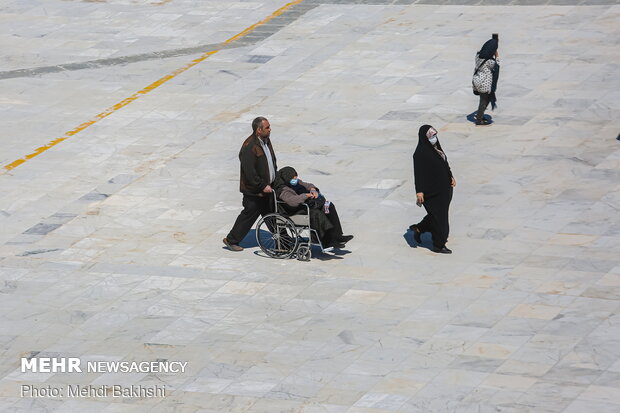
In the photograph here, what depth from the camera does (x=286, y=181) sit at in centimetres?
1534

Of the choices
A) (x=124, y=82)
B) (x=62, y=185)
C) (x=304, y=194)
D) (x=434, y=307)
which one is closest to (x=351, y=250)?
(x=304, y=194)

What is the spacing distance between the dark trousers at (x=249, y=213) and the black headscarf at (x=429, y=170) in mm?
1877

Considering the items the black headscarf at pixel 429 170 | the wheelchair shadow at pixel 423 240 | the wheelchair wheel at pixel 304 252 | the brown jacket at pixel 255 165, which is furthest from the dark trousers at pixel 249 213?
the black headscarf at pixel 429 170

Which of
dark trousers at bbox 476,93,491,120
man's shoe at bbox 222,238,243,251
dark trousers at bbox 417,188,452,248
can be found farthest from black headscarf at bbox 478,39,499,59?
man's shoe at bbox 222,238,243,251

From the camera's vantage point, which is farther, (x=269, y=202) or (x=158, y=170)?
(x=158, y=170)

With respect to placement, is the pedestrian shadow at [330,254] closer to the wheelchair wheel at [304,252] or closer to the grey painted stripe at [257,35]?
the wheelchair wheel at [304,252]

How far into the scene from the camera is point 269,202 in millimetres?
15594

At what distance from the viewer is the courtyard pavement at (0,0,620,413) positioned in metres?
12.6

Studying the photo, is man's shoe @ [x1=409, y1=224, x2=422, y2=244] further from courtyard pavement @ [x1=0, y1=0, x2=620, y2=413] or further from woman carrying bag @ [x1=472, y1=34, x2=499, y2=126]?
woman carrying bag @ [x1=472, y1=34, x2=499, y2=126]

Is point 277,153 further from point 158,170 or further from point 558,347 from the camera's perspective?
point 558,347

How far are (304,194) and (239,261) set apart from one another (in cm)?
121

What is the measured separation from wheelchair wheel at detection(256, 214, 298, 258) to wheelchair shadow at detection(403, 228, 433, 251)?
147 cm

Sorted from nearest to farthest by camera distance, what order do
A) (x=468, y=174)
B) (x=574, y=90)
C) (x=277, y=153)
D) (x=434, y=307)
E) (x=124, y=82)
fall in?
(x=434, y=307), (x=468, y=174), (x=277, y=153), (x=574, y=90), (x=124, y=82)

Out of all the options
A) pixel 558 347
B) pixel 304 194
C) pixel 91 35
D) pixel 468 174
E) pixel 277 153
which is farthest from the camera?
pixel 91 35
